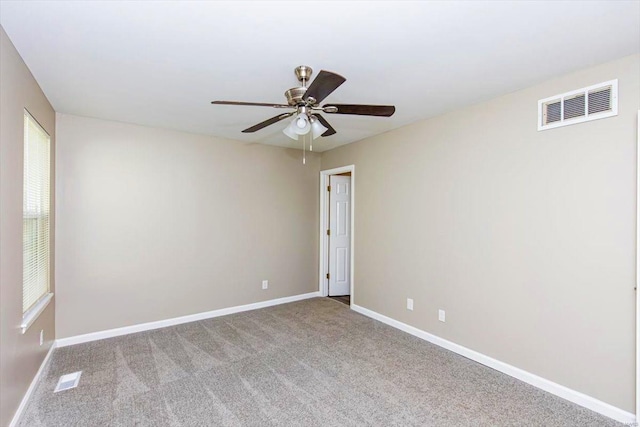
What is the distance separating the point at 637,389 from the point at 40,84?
189 inches

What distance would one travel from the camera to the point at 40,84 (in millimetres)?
2488

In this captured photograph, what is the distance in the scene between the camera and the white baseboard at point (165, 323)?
128 inches

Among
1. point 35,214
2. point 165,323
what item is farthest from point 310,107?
point 165,323

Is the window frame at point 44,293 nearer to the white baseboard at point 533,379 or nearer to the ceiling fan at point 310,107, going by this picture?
the ceiling fan at point 310,107

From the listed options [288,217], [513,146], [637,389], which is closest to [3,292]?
[288,217]

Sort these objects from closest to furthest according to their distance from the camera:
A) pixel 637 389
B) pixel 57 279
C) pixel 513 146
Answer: pixel 637 389
pixel 513 146
pixel 57 279

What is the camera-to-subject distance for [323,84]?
1.70m

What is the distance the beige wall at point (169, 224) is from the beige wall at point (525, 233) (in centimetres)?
169

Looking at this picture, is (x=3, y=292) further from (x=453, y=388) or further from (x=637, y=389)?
(x=637, y=389)

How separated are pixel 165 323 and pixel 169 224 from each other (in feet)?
3.92

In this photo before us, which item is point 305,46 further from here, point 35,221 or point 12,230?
point 35,221

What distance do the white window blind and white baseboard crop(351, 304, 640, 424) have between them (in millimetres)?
3535

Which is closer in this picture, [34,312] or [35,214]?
[34,312]

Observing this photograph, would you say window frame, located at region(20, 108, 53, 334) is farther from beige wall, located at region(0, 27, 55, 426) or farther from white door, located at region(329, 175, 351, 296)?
white door, located at region(329, 175, 351, 296)
